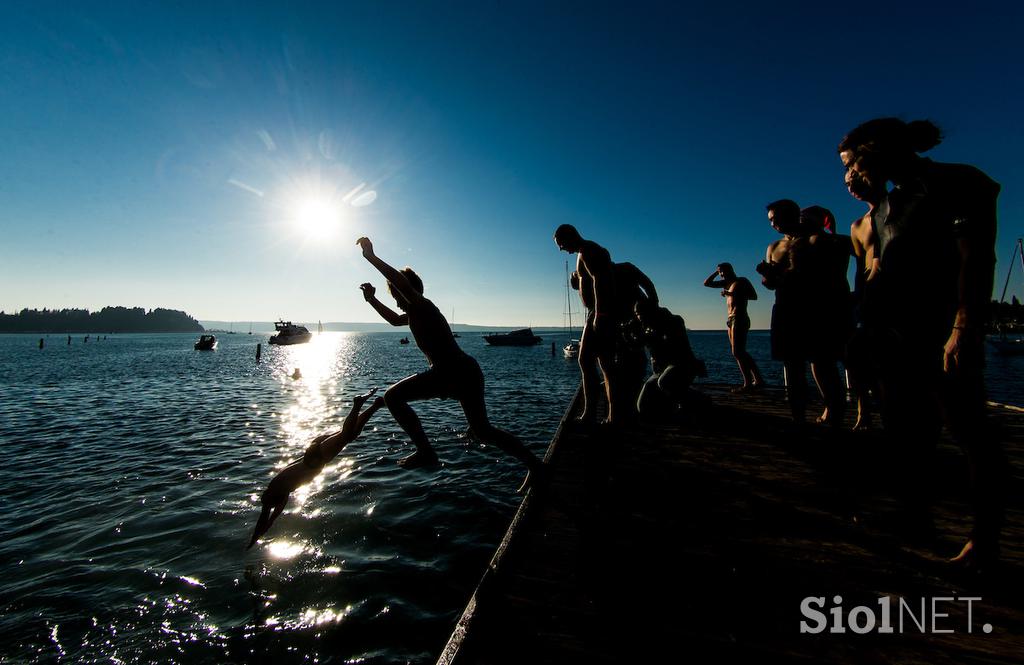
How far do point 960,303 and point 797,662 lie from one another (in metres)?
2.01

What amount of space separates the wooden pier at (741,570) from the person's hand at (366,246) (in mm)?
2733

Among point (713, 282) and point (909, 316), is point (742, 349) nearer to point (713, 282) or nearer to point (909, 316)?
point (713, 282)

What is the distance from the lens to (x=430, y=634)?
10.7 feet

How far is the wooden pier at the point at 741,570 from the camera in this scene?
182cm

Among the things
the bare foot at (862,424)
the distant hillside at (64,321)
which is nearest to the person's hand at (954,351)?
the bare foot at (862,424)

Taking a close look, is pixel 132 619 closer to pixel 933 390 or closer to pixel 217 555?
pixel 217 555

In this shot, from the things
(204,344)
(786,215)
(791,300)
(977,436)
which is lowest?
(204,344)

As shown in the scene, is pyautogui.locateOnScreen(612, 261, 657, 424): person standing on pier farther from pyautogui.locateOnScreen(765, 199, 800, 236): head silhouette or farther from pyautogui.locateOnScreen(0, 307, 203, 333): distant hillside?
pyautogui.locateOnScreen(0, 307, 203, 333): distant hillside

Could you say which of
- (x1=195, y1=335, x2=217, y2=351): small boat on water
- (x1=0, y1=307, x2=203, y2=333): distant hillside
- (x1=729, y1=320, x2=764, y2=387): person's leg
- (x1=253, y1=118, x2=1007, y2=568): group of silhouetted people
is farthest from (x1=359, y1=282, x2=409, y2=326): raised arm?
(x1=0, y1=307, x2=203, y2=333): distant hillside

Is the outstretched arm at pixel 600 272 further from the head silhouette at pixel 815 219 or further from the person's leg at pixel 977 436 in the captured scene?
the person's leg at pixel 977 436

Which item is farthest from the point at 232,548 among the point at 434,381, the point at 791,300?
the point at 791,300

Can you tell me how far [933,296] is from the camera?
220cm

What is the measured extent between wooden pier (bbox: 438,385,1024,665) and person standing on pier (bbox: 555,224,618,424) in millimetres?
1309

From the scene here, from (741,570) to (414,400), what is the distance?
114 inches
